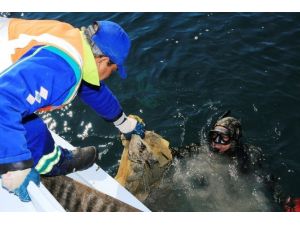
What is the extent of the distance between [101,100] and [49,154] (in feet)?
3.36

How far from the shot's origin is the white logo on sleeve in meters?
2.55

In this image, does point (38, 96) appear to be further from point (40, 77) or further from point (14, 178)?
point (14, 178)

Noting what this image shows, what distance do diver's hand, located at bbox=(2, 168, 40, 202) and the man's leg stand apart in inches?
20.2

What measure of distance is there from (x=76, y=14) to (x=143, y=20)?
220 cm

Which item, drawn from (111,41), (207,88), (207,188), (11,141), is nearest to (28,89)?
(11,141)

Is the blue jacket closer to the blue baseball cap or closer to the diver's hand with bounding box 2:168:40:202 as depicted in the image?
the diver's hand with bounding box 2:168:40:202

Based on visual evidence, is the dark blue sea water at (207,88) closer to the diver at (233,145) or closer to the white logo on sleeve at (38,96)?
the diver at (233,145)

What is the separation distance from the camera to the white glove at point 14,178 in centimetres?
263

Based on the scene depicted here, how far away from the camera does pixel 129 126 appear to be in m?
4.67

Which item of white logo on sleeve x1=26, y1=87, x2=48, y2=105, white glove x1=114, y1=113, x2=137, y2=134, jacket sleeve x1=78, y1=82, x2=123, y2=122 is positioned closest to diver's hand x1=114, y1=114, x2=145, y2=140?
white glove x1=114, y1=113, x2=137, y2=134

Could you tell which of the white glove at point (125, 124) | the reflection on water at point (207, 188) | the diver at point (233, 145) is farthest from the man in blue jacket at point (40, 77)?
the diver at point (233, 145)

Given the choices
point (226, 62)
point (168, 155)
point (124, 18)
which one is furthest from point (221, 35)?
point (168, 155)

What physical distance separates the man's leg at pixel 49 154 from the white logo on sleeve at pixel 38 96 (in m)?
0.64

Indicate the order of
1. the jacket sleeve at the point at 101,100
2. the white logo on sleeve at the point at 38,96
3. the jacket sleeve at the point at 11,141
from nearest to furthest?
the jacket sleeve at the point at 11,141 → the white logo on sleeve at the point at 38,96 → the jacket sleeve at the point at 101,100
